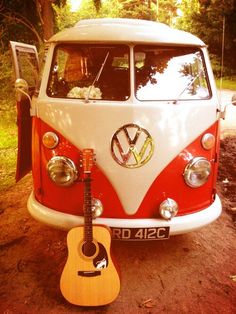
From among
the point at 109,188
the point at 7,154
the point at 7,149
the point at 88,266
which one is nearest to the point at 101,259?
the point at 88,266

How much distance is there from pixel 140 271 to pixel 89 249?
2.39 feet

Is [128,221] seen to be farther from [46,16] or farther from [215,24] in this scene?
[215,24]

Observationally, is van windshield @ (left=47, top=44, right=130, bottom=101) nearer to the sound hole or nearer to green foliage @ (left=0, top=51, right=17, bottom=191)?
the sound hole

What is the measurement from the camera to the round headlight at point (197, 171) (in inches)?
127

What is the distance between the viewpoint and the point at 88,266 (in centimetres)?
295

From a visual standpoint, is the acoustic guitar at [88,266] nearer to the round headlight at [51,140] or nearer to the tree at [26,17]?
the round headlight at [51,140]

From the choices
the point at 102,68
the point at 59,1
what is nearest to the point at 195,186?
the point at 102,68

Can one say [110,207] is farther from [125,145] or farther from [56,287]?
[56,287]

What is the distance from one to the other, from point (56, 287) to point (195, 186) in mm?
1458

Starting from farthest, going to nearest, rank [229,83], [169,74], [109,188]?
[229,83], [169,74], [109,188]

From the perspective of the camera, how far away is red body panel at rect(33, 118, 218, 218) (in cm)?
320

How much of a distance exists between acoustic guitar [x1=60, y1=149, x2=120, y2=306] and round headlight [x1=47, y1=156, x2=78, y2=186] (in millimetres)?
195

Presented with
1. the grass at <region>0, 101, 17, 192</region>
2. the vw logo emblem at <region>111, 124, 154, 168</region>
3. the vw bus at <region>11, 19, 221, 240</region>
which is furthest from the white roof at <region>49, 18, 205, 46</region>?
the grass at <region>0, 101, 17, 192</region>

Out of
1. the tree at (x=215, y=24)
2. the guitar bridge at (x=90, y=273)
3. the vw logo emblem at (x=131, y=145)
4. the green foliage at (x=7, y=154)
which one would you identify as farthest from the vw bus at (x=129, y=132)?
the tree at (x=215, y=24)
